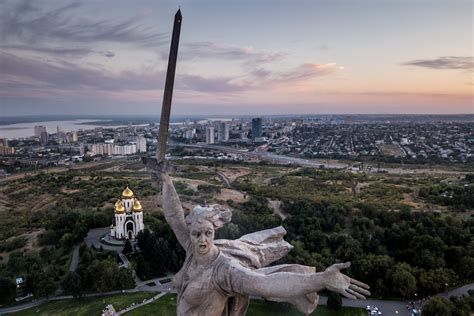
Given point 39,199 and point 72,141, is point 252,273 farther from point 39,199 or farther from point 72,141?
point 72,141

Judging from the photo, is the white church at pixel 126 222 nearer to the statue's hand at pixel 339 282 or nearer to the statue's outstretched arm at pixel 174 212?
the statue's outstretched arm at pixel 174 212

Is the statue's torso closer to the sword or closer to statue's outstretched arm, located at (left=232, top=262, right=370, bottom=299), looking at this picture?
statue's outstretched arm, located at (left=232, top=262, right=370, bottom=299)

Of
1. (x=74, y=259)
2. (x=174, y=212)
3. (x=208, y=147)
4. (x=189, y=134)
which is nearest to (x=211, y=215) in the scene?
(x=174, y=212)

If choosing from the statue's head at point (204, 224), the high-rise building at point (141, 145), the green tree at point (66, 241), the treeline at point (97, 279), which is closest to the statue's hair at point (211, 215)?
the statue's head at point (204, 224)

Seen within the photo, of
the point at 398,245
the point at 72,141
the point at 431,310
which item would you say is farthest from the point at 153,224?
the point at 72,141

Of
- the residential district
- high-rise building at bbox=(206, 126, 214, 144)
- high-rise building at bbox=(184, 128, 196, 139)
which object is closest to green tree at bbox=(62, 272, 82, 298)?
the residential district

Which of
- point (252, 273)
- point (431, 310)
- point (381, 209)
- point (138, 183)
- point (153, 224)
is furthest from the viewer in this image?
point (138, 183)

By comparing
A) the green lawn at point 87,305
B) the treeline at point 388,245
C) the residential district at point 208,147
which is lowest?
the green lawn at point 87,305
